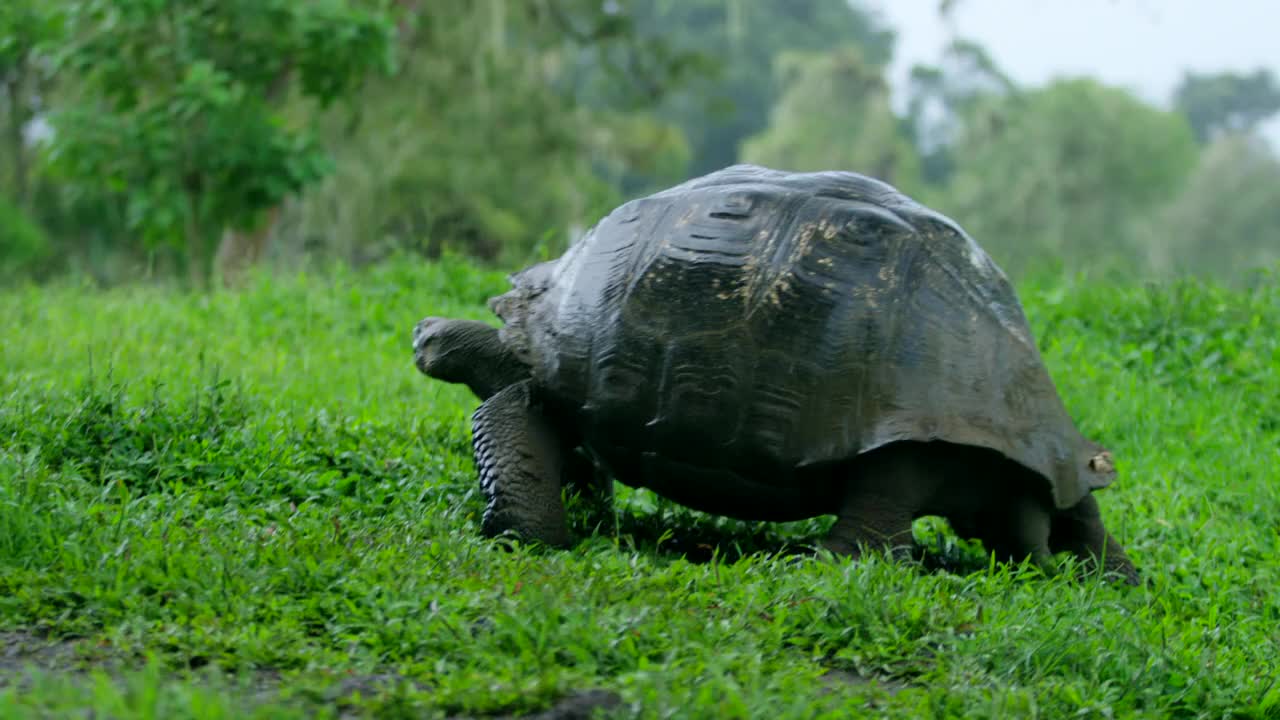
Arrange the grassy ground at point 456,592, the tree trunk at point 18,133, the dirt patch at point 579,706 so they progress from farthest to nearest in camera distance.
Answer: the tree trunk at point 18,133, the grassy ground at point 456,592, the dirt patch at point 579,706

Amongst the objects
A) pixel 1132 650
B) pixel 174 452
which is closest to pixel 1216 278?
pixel 1132 650

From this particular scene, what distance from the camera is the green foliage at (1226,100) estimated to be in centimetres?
7512

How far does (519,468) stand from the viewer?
4.67 m

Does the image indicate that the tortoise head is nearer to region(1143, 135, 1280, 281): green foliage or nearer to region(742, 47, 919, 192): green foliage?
region(742, 47, 919, 192): green foliage

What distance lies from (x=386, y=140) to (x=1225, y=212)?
3761 cm

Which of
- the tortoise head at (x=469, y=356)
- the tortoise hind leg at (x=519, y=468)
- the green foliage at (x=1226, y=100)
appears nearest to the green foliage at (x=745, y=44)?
the green foliage at (x=1226, y=100)

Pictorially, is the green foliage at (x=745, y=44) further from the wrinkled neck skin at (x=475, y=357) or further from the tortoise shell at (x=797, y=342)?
the tortoise shell at (x=797, y=342)

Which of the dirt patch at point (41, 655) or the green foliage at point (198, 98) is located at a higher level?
the green foliage at point (198, 98)

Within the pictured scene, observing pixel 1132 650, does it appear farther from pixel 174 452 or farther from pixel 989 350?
pixel 174 452

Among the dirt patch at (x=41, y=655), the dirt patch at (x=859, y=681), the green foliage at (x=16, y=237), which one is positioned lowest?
the green foliage at (x=16, y=237)

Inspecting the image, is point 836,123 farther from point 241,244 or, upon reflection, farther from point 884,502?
point 884,502

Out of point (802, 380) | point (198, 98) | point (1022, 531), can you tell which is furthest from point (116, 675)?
point (198, 98)

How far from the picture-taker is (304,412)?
18.7ft

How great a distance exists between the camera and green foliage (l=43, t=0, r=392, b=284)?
10258mm
